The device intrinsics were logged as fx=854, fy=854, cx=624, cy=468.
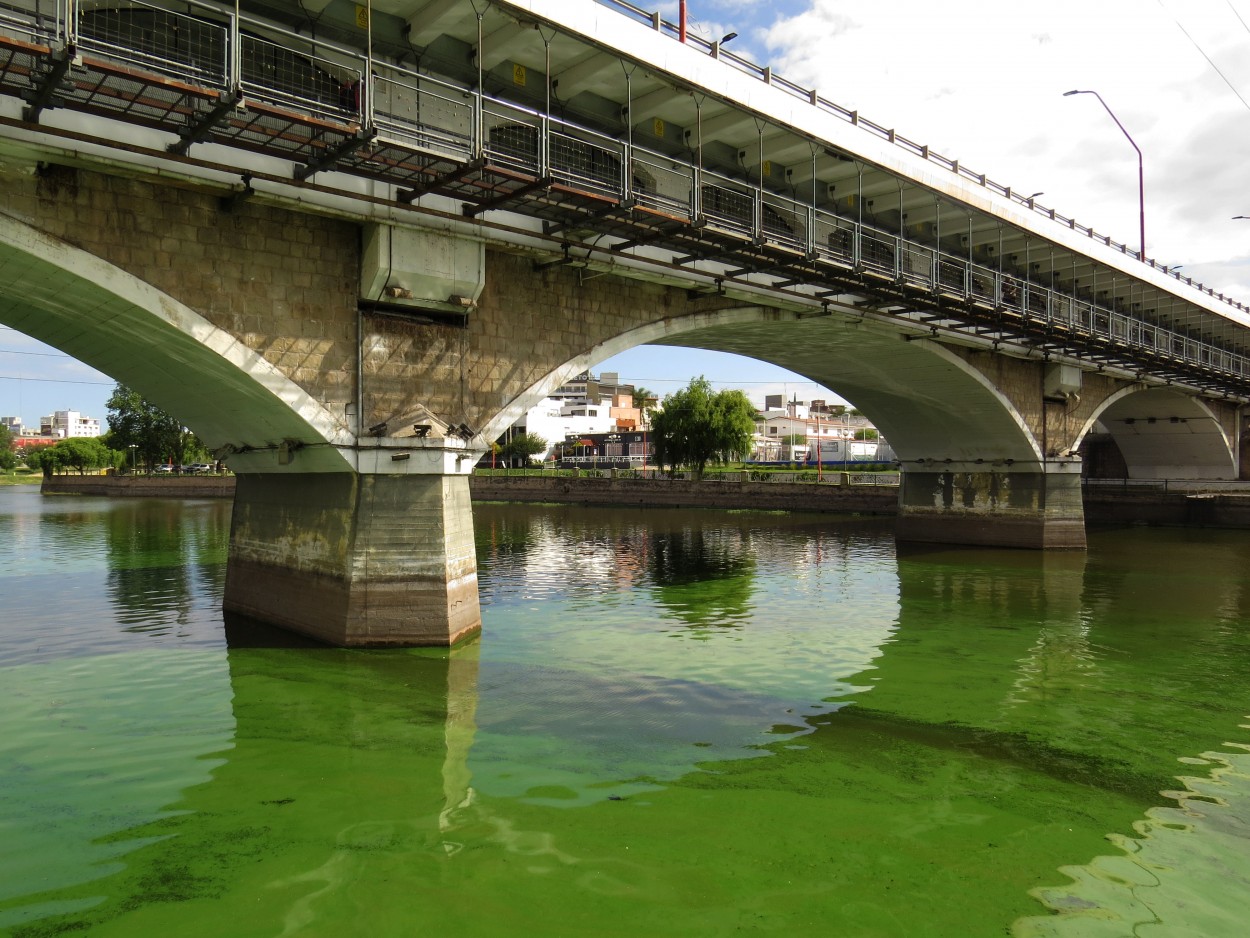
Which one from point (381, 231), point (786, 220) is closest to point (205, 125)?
point (381, 231)

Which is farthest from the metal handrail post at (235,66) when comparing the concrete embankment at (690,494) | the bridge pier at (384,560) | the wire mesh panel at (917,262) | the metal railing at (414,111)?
the concrete embankment at (690,494)

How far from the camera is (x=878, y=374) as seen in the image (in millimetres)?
30578

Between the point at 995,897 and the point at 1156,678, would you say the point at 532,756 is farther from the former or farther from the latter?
the point at 1156,678

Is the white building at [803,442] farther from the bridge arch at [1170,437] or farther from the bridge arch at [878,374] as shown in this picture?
the bridge arch at [878,374]

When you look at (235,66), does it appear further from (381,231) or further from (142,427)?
(142,427)

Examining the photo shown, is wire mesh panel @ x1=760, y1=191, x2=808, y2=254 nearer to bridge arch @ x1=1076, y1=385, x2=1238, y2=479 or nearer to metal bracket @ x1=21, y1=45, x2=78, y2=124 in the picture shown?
metal bracket @ x1=21, y1=45, x2=78, y2=124

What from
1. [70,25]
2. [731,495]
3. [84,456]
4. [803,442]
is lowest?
[731,495]

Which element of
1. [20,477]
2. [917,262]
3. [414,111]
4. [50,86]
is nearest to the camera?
[50,86]

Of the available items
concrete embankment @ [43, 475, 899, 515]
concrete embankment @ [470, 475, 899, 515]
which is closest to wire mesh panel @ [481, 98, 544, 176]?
concrete embankment @ [470, 475, 899, 515]

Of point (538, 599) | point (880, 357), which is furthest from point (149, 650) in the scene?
point (880, 357)

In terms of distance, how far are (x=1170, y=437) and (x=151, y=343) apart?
52763mm

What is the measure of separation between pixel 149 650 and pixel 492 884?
10.9 m

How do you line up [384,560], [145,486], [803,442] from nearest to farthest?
1. [384,560]
2. [145,486]
3. [803,442]

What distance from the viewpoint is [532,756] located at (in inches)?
377
